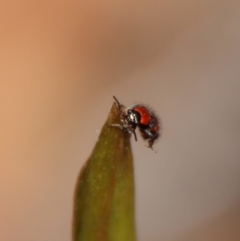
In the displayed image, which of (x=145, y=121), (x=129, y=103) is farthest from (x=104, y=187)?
(x=129, y=103)

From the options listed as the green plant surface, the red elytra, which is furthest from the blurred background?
the green plant surface

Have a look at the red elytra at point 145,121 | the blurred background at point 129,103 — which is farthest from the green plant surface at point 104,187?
the blurred background at point 129,103

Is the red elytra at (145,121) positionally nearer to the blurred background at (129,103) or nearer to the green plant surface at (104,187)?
the green plant surface at (104,187)

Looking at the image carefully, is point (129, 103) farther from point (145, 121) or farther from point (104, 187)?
point (104, 187)

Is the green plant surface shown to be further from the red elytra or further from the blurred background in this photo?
the blurred background

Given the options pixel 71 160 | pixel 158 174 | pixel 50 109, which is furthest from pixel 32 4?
pixel 158 174
